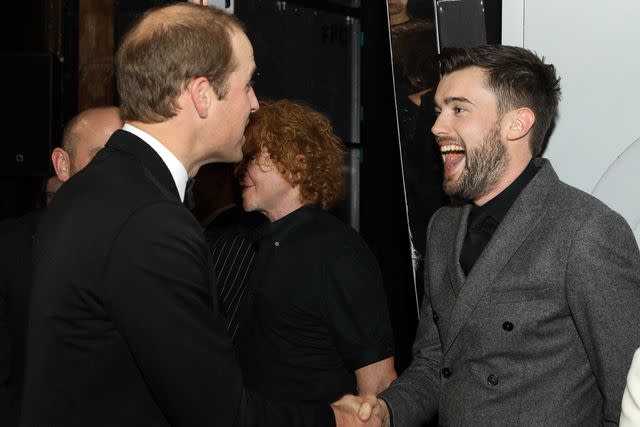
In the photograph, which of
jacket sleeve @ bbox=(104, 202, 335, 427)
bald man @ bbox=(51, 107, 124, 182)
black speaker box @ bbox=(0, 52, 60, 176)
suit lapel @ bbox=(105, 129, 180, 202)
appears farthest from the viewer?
black speaker box @ bbox=(0, 52, 60, 176)

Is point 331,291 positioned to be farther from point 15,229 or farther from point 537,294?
point 15,229

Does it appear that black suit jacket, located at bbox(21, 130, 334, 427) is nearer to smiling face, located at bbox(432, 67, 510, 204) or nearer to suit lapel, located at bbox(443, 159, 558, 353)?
suit lapel, located at bbox(443, 159, 558, 353)

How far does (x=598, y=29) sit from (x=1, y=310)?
1.71 meters

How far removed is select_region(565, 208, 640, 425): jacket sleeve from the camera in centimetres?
181

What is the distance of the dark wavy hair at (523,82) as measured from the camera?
6.98ft

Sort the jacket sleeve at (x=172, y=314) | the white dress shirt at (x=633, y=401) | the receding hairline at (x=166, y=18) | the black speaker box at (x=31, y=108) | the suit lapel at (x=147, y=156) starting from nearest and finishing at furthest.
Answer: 1. the white dress shirt at (x=633, y=401)
2. the jacket sleeve at (x=172, y=314)
3. the suit lapel at (x=147, y=156)
4. the receding hairline at (x=166, y=18)
5. the black speaker box at (x=31, y=108)

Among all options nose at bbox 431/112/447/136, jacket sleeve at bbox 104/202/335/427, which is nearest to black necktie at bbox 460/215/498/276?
nose at bbox 431/112/447/136

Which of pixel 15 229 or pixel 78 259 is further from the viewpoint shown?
pixel 15 229

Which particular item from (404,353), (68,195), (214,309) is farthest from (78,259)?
(404,353)

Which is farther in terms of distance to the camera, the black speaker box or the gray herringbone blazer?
the black speaker box

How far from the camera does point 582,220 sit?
74.2 inches

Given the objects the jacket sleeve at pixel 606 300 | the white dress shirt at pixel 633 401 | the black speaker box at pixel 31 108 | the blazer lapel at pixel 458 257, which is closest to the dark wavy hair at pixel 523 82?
the blazer lapel at pixel 458 257

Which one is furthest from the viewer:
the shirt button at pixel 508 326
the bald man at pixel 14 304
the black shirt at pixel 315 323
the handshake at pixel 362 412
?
the black shirt at pixel 315 323

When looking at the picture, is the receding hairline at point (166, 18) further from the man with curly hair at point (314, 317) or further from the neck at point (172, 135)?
the man with curly hair at point (314, 317)
